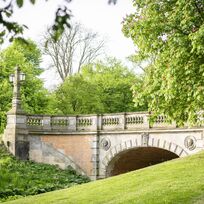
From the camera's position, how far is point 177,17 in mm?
14523

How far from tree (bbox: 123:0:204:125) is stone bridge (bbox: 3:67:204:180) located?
9.25 m

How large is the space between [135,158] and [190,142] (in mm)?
5783

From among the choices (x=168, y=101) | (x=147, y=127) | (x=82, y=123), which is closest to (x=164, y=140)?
(x=147, y=127)

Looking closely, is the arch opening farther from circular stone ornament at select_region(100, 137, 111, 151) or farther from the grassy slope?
the grassy slope

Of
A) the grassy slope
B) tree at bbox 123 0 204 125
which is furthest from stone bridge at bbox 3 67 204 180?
tree at bbox 123 0 204 125

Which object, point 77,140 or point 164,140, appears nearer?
point 164,140

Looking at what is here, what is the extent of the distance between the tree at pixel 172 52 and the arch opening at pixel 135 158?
34.2 feet

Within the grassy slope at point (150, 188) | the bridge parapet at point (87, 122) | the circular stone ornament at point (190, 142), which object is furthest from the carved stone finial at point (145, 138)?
the grassy slope at point (150, 188)

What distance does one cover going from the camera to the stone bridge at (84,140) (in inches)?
1015

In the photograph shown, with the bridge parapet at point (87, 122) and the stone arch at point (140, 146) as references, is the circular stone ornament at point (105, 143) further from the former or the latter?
the bridge parapet at point (87, 122)

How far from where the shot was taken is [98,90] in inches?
1447

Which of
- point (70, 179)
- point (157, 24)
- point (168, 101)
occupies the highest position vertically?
point (157, 24)

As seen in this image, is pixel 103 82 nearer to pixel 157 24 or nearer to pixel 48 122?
pixel 48 122

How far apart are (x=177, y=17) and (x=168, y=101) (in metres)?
2.46
